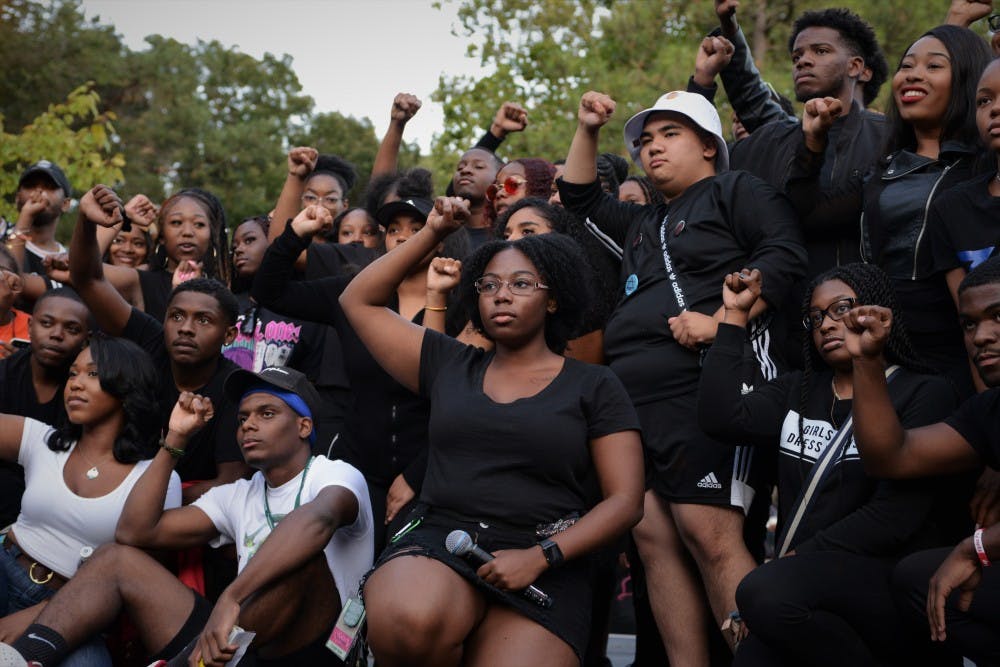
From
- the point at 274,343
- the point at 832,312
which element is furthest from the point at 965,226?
the point at 274,343

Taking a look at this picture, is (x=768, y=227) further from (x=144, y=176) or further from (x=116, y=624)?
(x=144, y=176)

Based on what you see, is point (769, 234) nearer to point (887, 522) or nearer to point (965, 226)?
point (965, 226)

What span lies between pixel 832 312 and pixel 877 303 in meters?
0.17

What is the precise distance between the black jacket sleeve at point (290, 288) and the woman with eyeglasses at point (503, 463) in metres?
1.09

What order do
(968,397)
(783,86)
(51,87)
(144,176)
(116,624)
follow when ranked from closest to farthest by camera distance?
(968,397) → (116,624) → (783,86) → (51,87) → (144,176)

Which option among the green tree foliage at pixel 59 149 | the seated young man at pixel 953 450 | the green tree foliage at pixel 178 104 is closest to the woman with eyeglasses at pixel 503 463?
the seated young man at pixel 953 450

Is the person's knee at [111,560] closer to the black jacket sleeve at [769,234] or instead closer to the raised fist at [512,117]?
the black jacket sleeve at [769,234]

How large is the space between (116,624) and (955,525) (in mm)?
3574

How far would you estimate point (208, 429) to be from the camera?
6.08m

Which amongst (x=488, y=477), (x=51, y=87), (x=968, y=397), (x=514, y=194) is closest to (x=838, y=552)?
(x=968, y=397)

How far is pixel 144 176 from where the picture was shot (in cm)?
3203

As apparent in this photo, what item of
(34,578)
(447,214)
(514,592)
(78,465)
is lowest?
(34,578)

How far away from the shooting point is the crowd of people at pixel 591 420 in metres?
4.23

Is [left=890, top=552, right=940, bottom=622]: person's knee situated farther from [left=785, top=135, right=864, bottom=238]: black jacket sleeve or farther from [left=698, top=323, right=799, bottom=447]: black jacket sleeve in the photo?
[left=785, top=135, right=864, bottom=238]: black jacket sleeve
